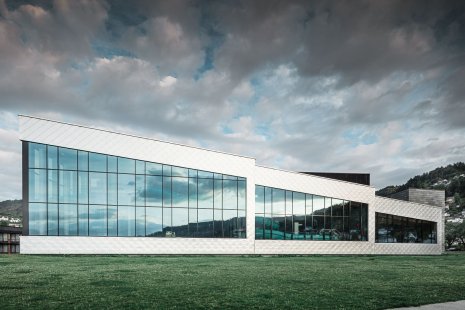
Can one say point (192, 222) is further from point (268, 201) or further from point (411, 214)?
point (411, 214)

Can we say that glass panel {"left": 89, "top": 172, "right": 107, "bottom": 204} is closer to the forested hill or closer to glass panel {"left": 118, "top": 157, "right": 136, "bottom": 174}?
glass panel {"left": 118, "top": 157, "right": 136, "bottom": 174}

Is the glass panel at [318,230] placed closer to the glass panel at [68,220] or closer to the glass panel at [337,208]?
the glass panel at [337,208]

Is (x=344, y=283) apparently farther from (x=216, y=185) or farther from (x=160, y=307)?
(x=216, y=185)

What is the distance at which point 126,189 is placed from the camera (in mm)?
31547

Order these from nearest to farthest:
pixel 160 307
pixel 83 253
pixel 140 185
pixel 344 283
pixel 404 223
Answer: pixel 160 307 < pixel 344 283 < pixel 83 253 < pixel 140 185 < pixel 404 223

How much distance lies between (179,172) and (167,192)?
6.89ft

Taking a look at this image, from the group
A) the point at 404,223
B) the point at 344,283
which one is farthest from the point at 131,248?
the point at 404,223

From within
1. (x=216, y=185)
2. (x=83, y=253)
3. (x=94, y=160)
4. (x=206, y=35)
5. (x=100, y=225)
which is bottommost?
(x=83, y=253)

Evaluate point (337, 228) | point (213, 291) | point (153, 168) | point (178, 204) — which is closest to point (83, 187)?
point (153, 168)

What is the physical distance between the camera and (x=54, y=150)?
30.1 metres

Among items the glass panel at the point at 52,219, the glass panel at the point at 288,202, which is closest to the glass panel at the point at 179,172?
the glass panel at the point at 52,219

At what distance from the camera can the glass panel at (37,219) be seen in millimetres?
29062

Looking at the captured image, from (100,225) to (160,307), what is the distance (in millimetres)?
23683

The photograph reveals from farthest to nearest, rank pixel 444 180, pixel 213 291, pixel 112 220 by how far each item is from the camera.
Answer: pixel 444 180
pixel 112 220
pixel 213 291
